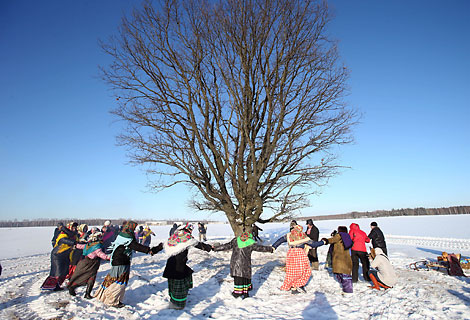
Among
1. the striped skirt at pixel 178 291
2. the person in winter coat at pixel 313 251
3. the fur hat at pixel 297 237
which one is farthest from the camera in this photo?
the person in winter coat at pixel 313 251

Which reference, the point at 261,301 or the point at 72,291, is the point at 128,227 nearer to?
the point at 72,291

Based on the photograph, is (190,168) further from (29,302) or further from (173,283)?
(29,302)

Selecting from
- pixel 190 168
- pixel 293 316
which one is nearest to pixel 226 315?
pixel 293 316

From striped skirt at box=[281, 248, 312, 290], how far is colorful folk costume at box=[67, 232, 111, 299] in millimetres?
4222

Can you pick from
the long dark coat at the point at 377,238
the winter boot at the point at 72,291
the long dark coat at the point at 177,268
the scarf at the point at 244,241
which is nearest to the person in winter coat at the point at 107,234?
the winter boot at the point at 72,291

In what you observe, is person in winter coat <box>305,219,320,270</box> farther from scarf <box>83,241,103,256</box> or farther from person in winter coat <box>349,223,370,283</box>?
scarf <box>83,241,103,256</box>

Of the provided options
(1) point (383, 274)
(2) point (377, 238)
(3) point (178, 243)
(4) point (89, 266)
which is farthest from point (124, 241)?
(2) point (377, 238)

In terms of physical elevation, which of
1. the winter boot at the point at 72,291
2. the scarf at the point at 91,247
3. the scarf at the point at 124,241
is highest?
the scarf at the point at 124,241

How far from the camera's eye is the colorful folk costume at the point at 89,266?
222 inches

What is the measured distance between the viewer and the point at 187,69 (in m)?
9.16

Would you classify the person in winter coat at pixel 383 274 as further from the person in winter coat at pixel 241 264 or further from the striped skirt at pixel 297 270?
the person in winter coat at pixel 241 264

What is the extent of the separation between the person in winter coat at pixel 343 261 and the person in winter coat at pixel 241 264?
178 centimetres

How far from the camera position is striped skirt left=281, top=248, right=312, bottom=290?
6091mm

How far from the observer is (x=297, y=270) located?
242 inches
